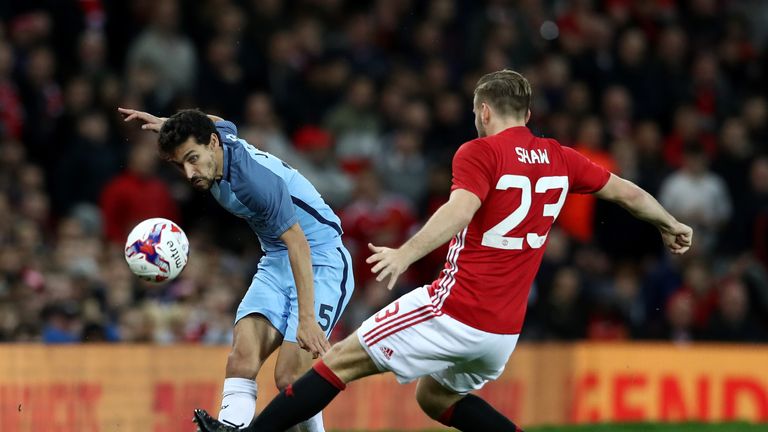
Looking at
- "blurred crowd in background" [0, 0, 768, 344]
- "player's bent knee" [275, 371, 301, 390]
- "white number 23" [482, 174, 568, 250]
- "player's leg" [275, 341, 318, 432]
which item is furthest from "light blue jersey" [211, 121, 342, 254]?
"blurred crowd in background" [0, 0, 768, 344]

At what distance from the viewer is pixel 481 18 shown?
1658cm

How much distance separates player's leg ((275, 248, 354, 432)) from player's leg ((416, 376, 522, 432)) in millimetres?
634

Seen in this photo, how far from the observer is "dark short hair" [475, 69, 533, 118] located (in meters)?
7.30

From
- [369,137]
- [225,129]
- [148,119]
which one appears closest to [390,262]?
[225,129]

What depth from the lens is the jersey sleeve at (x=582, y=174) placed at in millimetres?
7449

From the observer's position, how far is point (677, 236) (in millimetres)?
7902

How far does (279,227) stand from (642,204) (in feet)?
6.61

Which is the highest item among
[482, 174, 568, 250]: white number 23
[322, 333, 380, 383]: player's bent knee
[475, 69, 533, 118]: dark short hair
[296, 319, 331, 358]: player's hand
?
[475, 69, 533, 118]: dark short hair

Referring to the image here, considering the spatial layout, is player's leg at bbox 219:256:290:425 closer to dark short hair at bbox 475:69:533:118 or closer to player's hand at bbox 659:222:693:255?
dark short hair at bbox 475:69:533:118

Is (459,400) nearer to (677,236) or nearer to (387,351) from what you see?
(387,351)

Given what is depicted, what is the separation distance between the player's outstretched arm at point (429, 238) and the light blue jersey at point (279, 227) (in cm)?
111

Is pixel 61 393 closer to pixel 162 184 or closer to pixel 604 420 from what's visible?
pixel 162 184

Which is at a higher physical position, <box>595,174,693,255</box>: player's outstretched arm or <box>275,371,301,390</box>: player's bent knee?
<box>595,174,693,255</box>: player's outstretched arm

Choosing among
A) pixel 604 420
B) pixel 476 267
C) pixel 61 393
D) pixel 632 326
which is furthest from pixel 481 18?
pixel 476 267
